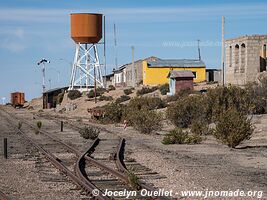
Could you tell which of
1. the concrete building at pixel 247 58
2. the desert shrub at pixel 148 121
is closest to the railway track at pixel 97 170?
the desert shrub at pixel 148 121

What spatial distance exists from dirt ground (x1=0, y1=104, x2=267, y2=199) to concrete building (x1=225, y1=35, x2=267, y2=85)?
1342 inches

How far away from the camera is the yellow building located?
295 feet

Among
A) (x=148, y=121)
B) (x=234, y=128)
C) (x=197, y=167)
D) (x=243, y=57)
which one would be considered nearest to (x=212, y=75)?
(x=243, y=57)

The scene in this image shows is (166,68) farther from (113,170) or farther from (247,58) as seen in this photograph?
(113,170)

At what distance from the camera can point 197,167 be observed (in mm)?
18391

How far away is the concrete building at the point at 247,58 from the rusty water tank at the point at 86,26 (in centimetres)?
2668

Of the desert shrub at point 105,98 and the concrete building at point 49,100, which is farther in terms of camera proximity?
the concrete building at point 49,100

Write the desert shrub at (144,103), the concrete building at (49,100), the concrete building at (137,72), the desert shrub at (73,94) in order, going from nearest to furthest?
the desert shrub at (144,103) → the desert shrub at (73,94) → the concrete building at (137,72) → the concrete building at (49,100)

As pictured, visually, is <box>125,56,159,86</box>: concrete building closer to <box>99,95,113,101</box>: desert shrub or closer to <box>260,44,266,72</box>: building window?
<box>99,95,113,101</box>: desert shrub

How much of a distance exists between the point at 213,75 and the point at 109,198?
83.5 m

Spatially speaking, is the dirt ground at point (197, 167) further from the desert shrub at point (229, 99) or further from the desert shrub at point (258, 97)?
the desert shrub at point (258, 97)

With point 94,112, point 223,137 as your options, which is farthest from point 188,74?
point 223,137

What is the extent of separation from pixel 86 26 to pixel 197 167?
71115 millimetres

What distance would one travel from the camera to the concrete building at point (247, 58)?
2443 inches
